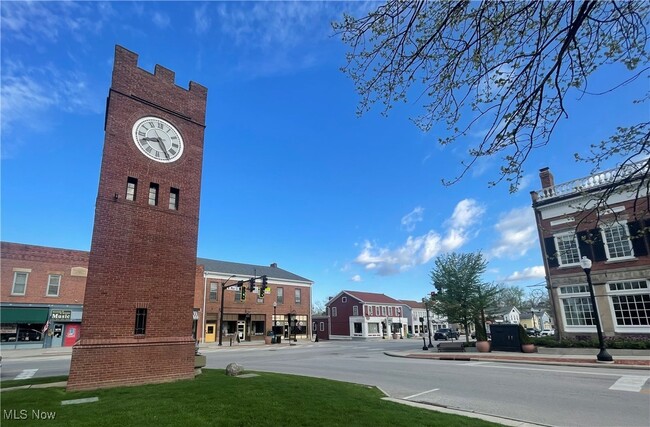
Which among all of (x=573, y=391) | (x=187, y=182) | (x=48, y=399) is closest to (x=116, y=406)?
(x=48, y=399)

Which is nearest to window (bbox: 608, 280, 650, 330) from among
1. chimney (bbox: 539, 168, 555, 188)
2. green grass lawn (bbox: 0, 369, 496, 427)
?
chimney (bbox: 539, 168, 555, 188)

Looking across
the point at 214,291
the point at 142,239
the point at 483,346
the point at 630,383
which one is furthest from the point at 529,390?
the point at 214,291

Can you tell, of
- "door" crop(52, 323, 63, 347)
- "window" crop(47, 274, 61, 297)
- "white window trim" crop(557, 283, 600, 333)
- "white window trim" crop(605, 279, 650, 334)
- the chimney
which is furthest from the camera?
"door" crop(52, 323, 63, 347)

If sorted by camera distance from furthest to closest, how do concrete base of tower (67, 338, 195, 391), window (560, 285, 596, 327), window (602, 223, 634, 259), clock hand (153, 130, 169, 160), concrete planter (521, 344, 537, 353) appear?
1. window (560, 285, 596, 327)
2. concrete planter (521, 344, 537, 353)
3. window (602, 223, 634, 259)
4. clock hand (153, 130, 169, 160)
5. concrete base of tower (67, 338, 195, 391)

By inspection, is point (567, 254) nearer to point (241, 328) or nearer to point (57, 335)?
point (241, 328)

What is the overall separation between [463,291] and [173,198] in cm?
2407

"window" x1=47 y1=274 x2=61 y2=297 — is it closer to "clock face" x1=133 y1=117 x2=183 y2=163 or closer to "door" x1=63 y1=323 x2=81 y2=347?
"door" x1=63 y1=323 x2=81 y2=347

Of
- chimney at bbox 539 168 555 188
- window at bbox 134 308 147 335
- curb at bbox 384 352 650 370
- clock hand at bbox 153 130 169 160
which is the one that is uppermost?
chimney at bbox 539 168 555 188

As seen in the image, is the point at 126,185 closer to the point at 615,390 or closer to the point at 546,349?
the point at 615,390

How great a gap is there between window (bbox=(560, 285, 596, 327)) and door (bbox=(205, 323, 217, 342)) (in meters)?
36.4

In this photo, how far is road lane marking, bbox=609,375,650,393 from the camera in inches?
432

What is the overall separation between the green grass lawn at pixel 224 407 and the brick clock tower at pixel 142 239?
110 cm

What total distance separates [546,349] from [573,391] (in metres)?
12.9

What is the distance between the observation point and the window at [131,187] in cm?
1230
